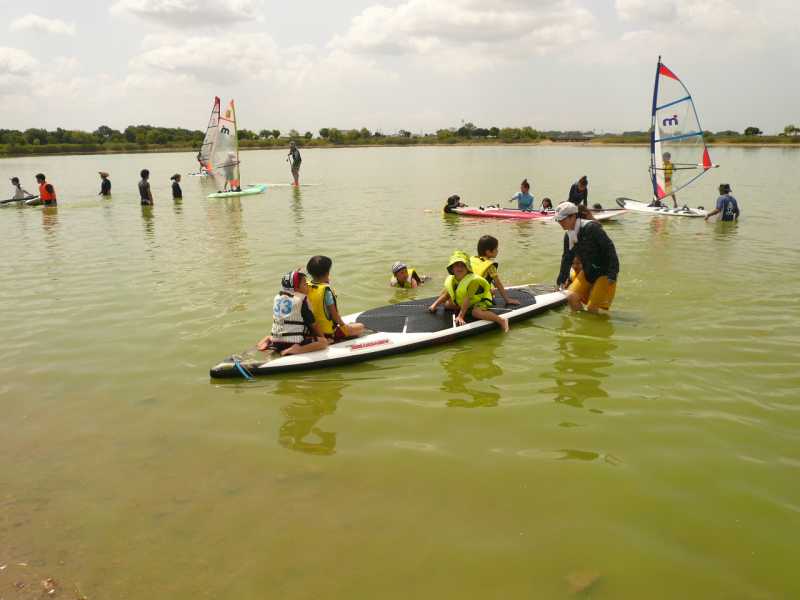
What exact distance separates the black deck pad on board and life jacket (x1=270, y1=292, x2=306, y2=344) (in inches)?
43.1

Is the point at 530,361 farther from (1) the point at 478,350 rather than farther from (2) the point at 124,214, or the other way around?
(2) the point at 124,214

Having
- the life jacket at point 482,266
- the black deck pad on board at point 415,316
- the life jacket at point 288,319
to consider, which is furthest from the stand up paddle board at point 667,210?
the life jacket at point 288,319

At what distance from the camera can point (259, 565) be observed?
140 inches

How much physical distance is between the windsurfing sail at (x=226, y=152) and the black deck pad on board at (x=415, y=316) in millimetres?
18425

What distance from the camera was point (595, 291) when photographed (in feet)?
26.9

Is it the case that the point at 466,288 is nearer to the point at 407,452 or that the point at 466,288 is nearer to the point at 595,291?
the point at 595,291

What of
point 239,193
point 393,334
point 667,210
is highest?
point 239,193

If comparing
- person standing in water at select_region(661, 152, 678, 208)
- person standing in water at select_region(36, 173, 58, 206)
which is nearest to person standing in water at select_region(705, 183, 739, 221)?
person standing in water at select_region(661, 152, 678, 208)

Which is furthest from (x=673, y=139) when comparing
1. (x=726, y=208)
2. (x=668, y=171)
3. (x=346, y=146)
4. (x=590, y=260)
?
(x=346, y=146)

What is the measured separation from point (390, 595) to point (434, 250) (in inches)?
421

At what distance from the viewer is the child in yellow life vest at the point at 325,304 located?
6.44m

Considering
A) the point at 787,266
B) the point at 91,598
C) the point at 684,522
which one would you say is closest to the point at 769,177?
the point at 787,266

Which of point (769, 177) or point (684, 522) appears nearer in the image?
point (684, 522)

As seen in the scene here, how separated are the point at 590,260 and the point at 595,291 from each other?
44 cm
